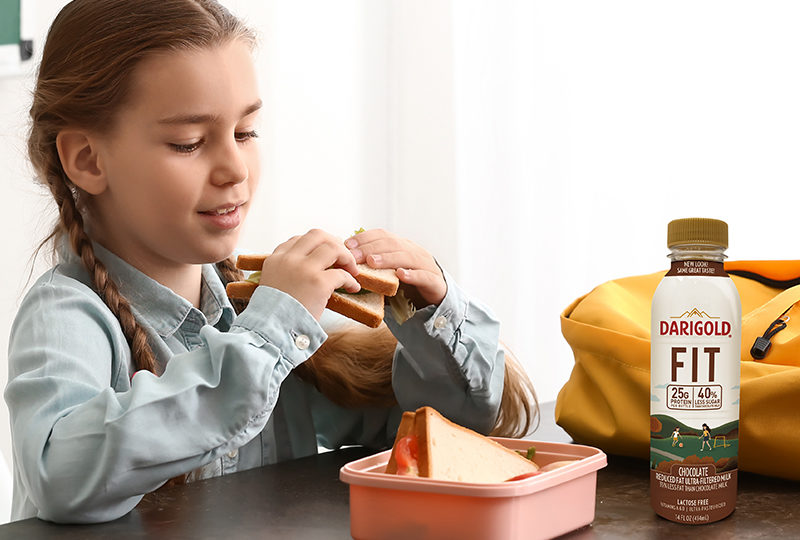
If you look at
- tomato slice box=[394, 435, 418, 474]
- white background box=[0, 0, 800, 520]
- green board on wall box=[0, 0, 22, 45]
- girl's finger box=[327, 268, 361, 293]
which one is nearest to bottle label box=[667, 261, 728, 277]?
tomato slice box=[394, 435, 418, 474]

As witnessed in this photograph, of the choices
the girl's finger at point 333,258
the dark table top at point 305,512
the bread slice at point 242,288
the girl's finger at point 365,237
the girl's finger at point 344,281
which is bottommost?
the dark table top at point 305,512

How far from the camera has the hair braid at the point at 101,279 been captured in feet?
3.36

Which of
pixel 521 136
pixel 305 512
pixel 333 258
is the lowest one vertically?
pixel 305 512

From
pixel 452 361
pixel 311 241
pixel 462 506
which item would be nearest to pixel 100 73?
pixel 311 241

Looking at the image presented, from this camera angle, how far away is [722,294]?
2.25ft

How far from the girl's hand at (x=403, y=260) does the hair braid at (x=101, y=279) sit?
0.26 metres

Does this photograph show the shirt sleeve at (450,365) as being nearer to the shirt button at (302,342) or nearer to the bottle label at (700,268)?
the shirt button at (302,342)

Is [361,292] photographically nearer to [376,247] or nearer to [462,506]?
[376,247]

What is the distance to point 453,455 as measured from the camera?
0.67m

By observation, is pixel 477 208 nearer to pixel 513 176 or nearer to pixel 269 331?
pixel 513 176

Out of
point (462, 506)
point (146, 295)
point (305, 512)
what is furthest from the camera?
point (146, 295)

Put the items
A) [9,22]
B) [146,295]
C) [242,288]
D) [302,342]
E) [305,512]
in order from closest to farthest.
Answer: [305,512] < [302,342] < [242,288] < [146,295] < [9,22]

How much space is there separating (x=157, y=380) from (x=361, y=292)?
10.5 inches

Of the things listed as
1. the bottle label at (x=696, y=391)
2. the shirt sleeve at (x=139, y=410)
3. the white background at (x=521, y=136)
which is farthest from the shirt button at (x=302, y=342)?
Result: the white background at (x=521, y=136)
